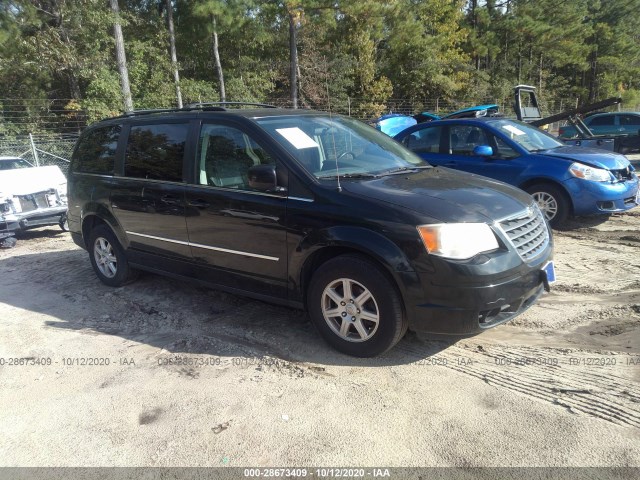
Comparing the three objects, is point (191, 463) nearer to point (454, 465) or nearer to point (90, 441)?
point (90, 441)

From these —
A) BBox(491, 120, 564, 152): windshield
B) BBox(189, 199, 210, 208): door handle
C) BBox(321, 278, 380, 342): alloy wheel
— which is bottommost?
BBox(321, 278, 380, 342): alloy wheel

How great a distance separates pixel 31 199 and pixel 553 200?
28.1 feet

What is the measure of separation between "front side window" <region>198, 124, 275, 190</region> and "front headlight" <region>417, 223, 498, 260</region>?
1398mm

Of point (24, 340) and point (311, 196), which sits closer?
point (311, 196)

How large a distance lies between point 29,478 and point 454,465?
2247mm

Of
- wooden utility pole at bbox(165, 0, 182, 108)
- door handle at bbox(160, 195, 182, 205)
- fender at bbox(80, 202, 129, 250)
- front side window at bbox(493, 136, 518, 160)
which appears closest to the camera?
door handle at bbox(160, 195, 182, 205)

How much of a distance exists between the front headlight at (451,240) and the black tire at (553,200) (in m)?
4.19

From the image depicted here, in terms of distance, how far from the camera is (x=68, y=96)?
74.7 feet

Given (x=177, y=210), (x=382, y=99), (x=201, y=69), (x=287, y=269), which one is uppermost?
(x=201, y=69)

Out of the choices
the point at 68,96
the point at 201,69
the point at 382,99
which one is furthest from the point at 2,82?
the point at 382,99

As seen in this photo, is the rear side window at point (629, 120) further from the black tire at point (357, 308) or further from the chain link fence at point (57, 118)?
the black tire at point (357, 308)

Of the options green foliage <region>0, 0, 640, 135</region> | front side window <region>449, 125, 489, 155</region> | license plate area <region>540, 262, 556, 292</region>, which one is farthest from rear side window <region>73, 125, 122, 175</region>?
green foliage <region>0, 0, 640, 135</region>

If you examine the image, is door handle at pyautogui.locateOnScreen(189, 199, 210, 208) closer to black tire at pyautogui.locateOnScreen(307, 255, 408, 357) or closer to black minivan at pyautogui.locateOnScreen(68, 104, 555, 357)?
black minivan at pyautogui.locateOnScreen(68, 104, 555, 357)

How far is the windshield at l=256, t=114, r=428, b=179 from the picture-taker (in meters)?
3.84
